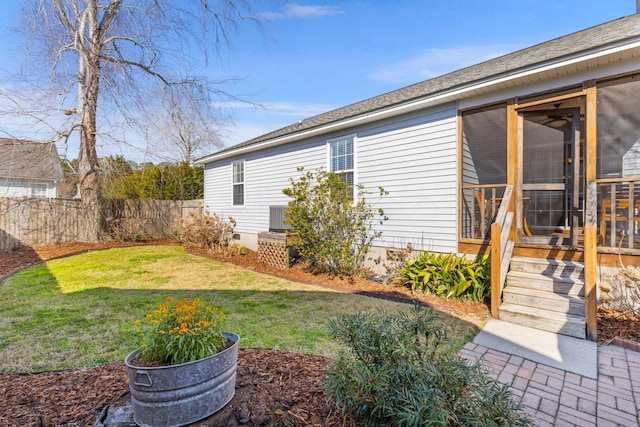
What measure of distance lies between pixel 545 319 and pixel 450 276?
4.90ft

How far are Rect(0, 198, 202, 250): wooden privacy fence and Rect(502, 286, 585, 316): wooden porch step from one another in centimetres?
1139

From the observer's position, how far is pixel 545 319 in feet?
13.1

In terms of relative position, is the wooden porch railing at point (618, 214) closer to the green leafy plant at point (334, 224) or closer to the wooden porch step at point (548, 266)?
the wooden porch step at point (548, 266)

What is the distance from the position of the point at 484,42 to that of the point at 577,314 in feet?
26.4

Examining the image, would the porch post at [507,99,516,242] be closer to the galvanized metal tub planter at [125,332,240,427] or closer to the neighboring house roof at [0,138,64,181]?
the galvanized metal tub planter at [125,332,240,427]

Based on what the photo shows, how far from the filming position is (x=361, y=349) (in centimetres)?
201

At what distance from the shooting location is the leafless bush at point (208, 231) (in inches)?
411

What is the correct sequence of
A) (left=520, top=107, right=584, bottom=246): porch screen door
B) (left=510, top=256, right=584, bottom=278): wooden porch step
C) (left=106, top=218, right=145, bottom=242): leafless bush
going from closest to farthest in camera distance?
(left=510, top=256, right=584, bottom=278): wooden porch step, (left=520, top=107, right=584, bottom=246): porch screen door, (left=106, top=218, right=145, bottom=242): leafless bush

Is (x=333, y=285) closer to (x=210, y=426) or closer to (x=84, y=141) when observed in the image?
(x=210, y=426)

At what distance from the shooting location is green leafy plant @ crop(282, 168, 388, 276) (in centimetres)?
683

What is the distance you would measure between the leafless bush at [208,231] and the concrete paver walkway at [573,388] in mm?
8580

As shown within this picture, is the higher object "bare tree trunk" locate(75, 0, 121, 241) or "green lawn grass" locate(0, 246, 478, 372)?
Answer: "bare tree trunk" locate(75, 0, 121, 241)

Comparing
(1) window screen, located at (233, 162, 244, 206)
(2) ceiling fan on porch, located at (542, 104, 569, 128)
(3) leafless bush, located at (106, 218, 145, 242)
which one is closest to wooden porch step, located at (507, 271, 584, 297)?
(2) ceiling fan on porch, located at (542, 104, 569, 128)

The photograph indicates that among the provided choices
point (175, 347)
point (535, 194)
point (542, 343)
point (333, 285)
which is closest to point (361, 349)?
point (175, 347)
